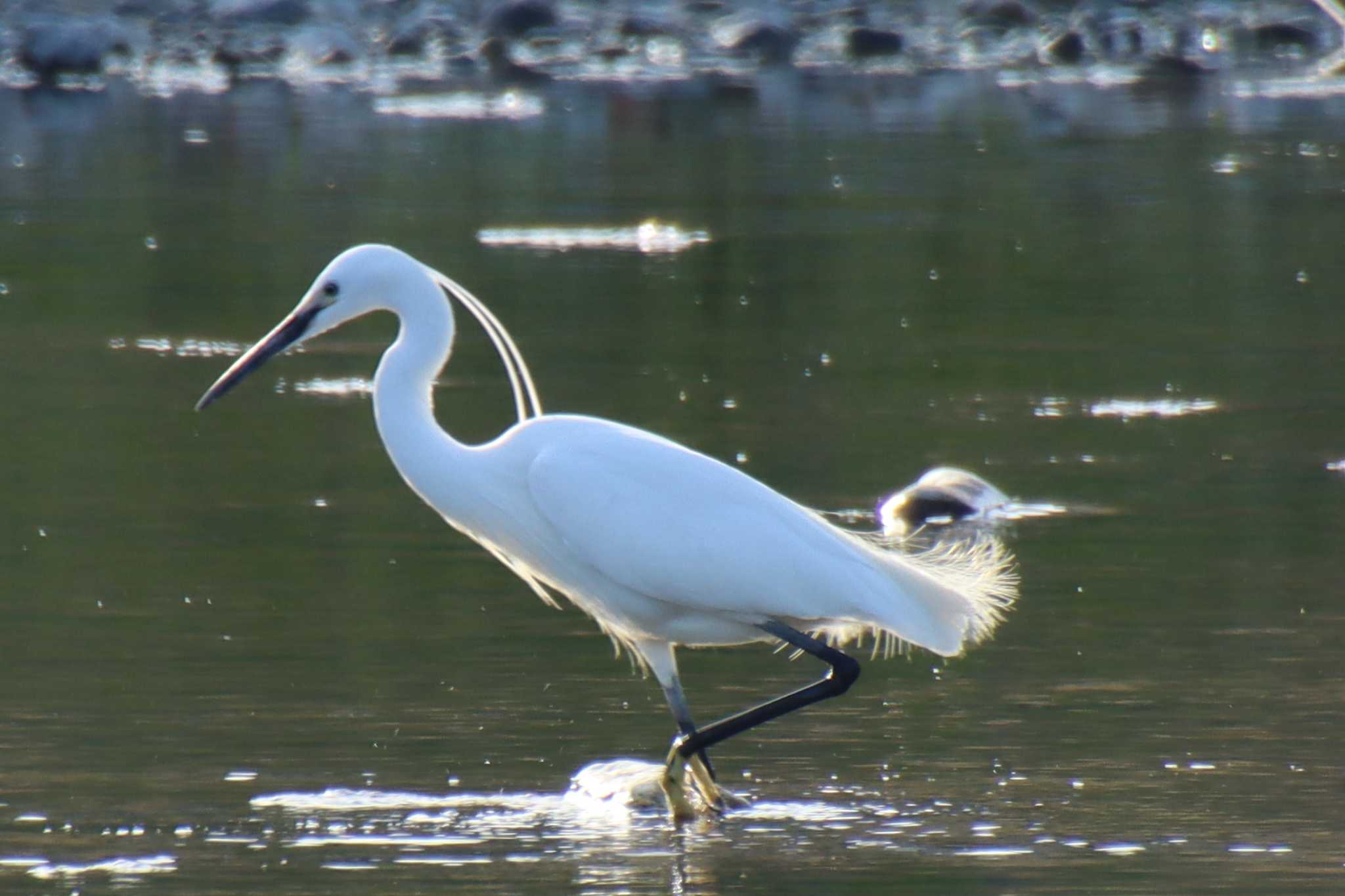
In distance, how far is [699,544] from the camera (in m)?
5.80

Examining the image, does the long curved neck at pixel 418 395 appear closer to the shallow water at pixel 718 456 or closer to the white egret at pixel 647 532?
the white egret at pixel 647 532

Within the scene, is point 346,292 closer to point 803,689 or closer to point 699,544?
point 699,544

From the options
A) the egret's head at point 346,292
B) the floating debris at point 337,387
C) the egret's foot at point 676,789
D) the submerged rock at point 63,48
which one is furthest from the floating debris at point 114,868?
the submerged rock at point 63,48

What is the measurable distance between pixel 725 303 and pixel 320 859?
787cm

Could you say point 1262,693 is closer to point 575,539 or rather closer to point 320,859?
point 575,539

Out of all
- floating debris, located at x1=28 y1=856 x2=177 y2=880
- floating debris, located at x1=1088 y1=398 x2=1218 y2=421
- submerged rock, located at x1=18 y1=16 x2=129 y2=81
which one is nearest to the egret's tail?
floating debris, located at x1=28 y1=856 x2=177 y2=880

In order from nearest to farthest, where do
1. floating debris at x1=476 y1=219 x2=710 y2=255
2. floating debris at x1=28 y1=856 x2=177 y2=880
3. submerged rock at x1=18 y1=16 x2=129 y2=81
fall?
1. floating debris at x1=28 y1=856 x2=177 y2=880
2. floating debris at x1=476 y1=219 x2=710 y2=255
3. submerged rock at x1=18 y1=16 x2=129 y2=81

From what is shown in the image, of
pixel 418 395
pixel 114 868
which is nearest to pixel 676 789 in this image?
pixel 418 395

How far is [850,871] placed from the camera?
5180 mm

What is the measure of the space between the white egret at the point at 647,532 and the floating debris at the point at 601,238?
331 inches

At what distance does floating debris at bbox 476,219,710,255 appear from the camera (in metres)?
14.6

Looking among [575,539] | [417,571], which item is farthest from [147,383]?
[575,539]

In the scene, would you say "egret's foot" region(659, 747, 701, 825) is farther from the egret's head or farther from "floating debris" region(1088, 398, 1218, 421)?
"floating debris" region(1088, 398, 1218, 421)

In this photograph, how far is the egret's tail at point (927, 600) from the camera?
585 cm
